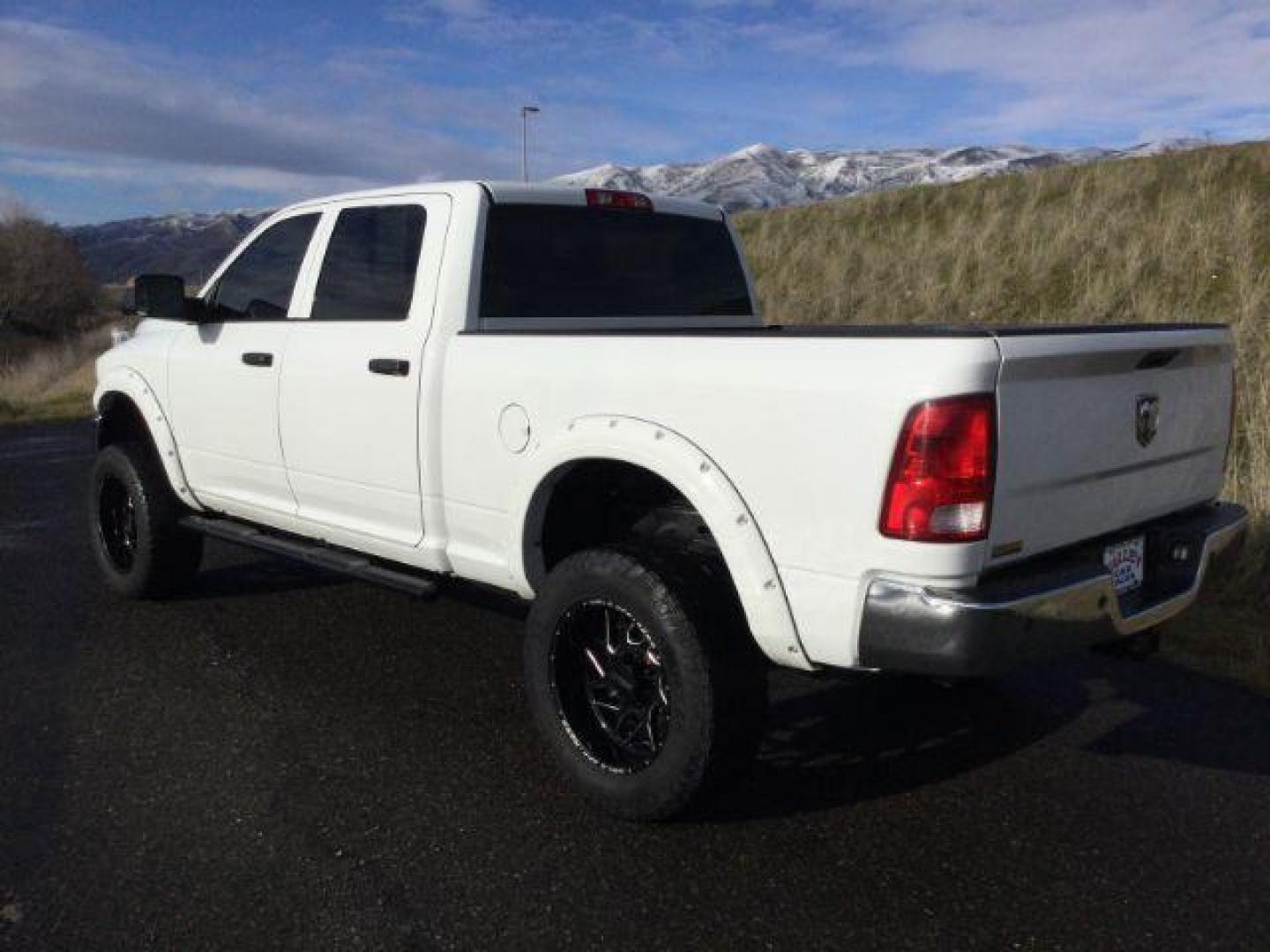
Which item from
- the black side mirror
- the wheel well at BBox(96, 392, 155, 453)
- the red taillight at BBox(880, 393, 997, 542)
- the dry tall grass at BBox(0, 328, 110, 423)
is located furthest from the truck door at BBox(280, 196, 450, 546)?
the dry tall grass at BBox(0, 328, 110, 423)

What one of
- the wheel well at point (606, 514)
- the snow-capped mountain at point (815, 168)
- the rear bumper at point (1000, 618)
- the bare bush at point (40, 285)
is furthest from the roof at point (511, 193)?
the snow-capped mountain at point (815, 168)

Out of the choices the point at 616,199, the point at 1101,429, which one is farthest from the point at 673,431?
the point at 616,199

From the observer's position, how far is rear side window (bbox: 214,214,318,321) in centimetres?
470

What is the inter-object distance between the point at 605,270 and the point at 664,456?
1568 millimetres

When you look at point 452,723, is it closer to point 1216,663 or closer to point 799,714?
point 799,714

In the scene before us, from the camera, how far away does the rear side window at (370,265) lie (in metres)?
4.11

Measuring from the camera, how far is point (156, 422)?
5.30m

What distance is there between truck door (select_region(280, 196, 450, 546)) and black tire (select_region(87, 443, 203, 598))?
1194 millimetres

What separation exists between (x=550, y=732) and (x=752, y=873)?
2.68 feet

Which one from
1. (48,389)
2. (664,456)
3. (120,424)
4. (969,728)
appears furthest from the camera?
(48,389)

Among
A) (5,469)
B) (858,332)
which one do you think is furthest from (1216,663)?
(5,469)

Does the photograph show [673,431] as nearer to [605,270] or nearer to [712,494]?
[712,494]

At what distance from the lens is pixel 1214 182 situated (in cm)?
1347

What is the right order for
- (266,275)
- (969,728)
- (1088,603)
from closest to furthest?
(1088,603) < (969,728) < (266,275)
